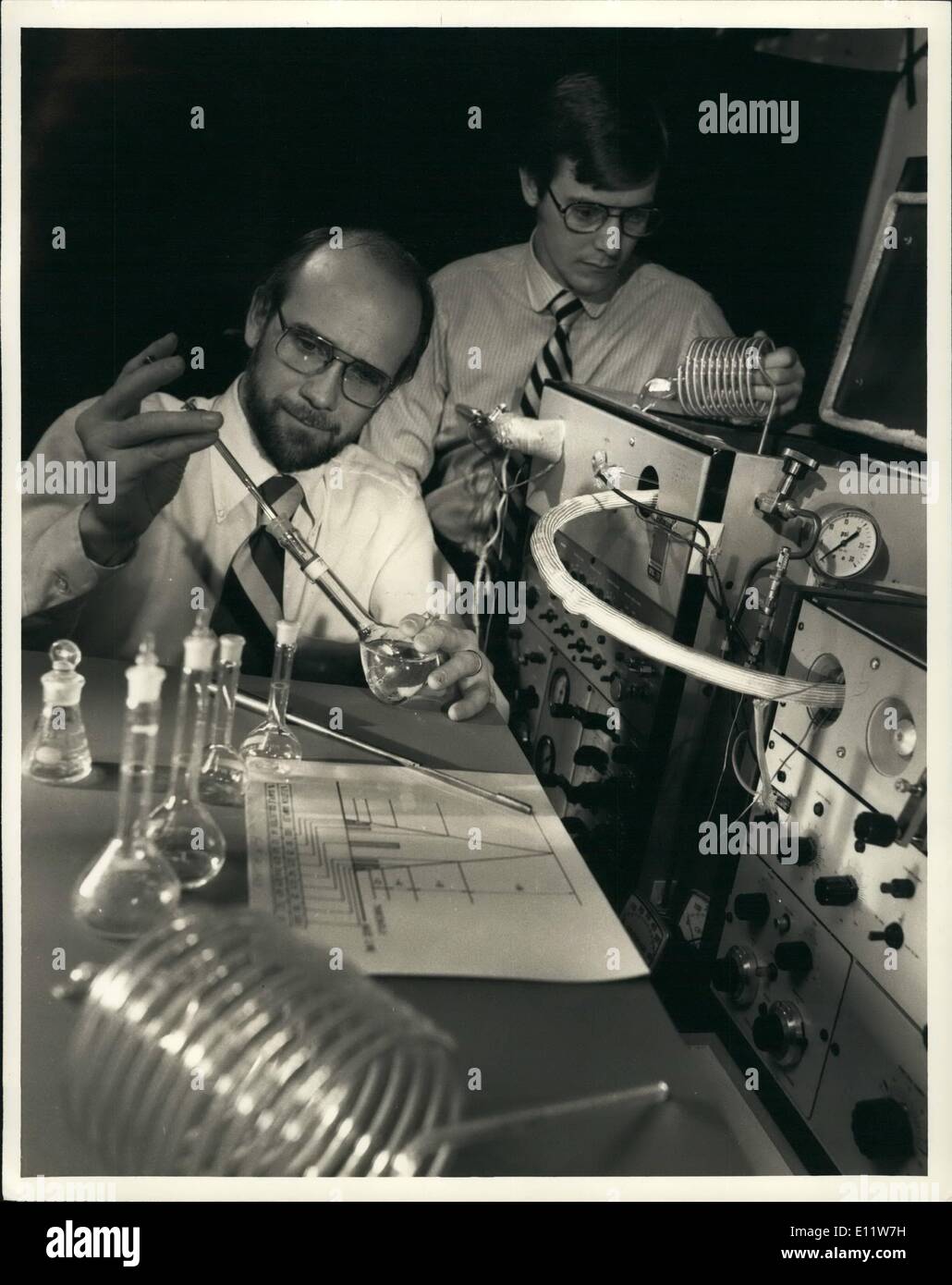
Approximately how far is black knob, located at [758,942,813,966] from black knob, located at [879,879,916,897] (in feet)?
0.59

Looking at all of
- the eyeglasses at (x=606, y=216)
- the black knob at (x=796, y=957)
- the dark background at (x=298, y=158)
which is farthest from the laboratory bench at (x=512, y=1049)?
the eyeglasses at (x=606, y=216)

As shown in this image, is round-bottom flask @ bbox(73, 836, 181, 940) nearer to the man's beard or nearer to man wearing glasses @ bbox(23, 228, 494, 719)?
man wearing glasses @ bbox(23, 228, 494, 719)

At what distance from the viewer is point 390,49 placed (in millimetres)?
1834

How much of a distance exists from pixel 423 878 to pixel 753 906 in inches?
19.9

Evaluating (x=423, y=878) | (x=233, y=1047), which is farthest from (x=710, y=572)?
(x=233, y=1047)

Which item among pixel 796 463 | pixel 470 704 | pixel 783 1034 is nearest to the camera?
pixel 783 1034

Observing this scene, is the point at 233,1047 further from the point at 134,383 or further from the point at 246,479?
the point at 134,383

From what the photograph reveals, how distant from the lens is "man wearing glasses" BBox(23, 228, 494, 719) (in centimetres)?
188

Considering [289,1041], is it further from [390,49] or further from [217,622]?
[390,49]

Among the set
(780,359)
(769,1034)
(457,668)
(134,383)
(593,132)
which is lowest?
(769,1034)

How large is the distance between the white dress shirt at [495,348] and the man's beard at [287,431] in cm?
7

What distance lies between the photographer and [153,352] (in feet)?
6.20

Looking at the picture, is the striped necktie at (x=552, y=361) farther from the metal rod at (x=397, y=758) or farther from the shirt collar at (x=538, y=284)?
the metal rod at (x=397, y=758)

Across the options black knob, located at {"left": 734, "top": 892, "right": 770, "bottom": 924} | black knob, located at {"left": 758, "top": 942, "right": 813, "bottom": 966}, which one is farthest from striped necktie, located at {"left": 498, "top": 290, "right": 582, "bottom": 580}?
black knob, located at {"left": 758, "top": 942, "right": 813, "bottom": 966}
